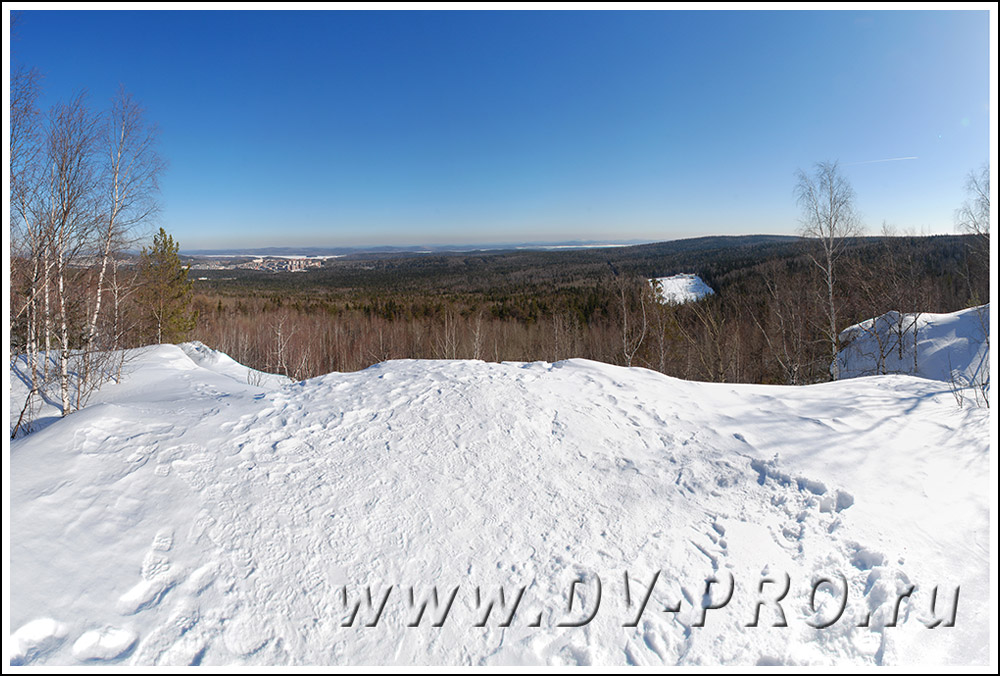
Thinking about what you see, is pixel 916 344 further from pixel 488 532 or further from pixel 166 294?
pixel 166 294

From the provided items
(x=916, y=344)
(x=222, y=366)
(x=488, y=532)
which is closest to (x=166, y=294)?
(x=222, y=366)

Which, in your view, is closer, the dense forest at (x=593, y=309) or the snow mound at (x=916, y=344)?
the snow mound at (x=916, y=344)

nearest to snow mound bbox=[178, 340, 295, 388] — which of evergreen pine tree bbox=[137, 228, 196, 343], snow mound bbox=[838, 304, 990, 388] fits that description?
evergreen pine tree bbox=[137, 228, 196, 343]

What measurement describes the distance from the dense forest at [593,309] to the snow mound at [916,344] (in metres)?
0.95

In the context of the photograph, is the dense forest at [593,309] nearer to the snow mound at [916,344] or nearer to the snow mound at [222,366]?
the snow mound at [916,344]

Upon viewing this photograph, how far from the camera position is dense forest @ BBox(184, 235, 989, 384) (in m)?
19.7

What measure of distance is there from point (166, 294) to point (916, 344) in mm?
36011

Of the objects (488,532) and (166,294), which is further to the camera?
(166,294)

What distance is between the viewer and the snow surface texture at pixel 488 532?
2.71 metres

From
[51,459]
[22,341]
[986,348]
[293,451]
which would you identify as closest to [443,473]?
[293,451]

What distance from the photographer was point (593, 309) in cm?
4644

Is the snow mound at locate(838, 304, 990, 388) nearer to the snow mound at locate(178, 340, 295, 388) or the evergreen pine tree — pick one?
the snow mound at locate(178, 340, 295, 388)

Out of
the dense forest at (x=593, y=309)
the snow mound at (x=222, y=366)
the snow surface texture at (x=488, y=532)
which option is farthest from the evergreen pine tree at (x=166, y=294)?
the snow surface texture at (x=488, y=532)

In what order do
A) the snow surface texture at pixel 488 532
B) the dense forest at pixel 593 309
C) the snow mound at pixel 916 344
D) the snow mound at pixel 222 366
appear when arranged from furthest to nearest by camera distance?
the dense forest at pixel 593 309, the snow mound at pixel 916 344, the snow mound at pixel 222 366, the snow surface texture at pixel 488 532
